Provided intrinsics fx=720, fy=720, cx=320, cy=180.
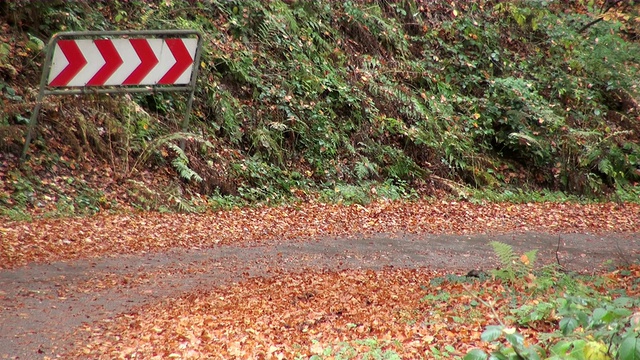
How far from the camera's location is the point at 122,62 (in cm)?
1123

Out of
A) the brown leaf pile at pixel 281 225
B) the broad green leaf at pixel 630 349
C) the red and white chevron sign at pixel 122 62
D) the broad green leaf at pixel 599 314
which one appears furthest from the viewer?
the red and white chevron sign at pixel 122 62

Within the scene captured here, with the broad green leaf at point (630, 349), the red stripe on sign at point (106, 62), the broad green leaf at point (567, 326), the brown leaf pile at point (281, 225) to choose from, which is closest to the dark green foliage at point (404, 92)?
the brown leaf pile at point (281, 225)

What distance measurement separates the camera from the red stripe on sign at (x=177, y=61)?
11789mm

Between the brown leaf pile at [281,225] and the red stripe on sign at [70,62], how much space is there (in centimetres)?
235

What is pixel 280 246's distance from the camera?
368 inches

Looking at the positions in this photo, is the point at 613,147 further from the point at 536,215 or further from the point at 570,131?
the point at 536,215

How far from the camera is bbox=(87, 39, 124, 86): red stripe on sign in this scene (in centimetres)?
1096

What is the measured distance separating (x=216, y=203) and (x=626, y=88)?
45.5ft

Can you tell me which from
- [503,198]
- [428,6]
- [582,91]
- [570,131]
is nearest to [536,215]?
[503,198]

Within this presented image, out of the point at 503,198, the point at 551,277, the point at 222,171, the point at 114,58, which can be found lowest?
the point at 503,198

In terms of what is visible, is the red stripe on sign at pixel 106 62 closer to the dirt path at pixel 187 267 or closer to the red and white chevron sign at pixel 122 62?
the red and white chevron sign at pixel 122 62

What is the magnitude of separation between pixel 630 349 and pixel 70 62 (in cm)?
962

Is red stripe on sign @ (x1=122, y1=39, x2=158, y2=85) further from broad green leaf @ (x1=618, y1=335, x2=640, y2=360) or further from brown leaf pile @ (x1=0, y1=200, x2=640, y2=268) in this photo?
broad green leaf @ (x1=618, y1=335, x2=640, y2=360)

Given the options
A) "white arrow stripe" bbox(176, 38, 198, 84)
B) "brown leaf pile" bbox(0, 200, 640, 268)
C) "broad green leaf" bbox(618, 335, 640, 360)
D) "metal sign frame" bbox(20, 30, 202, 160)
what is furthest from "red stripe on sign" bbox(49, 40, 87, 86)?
"broad green leaf" bbox(618, 335, 640, 360)
